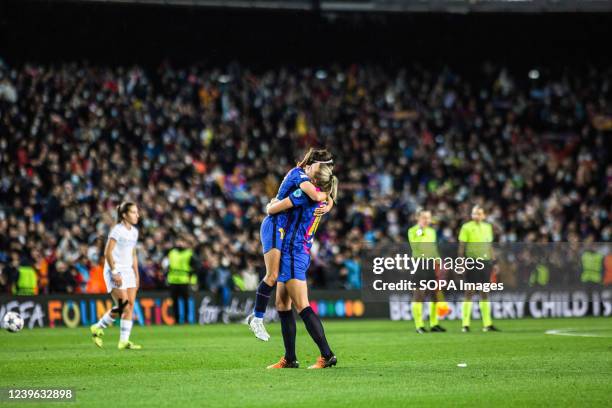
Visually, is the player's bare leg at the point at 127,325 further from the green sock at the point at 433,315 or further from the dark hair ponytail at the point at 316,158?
the green sock at the point at 433,315

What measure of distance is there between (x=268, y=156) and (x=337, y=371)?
2412cm

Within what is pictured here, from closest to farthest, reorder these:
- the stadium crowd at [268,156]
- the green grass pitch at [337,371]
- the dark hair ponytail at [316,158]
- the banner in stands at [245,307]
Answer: the green grass pitch at [337,371]
the dark hair ponytail at [316,158]
the banner in stands at [245,307]
the stadium crowd at [268,156]

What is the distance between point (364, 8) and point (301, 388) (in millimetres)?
29362

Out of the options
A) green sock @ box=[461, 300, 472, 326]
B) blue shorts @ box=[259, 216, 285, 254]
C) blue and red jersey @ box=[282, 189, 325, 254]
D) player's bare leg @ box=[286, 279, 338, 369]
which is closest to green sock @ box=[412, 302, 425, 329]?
green sock @ box=[461, 300, 472, 326]

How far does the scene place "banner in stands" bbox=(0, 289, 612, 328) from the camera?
2697 centimetres

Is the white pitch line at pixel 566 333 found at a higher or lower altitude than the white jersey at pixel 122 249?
lower

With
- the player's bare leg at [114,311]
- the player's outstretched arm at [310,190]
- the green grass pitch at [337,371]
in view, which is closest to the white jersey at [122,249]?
the player's bare leg at [114,311]

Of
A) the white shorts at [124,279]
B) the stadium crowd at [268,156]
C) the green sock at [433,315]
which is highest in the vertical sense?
the stadium crowd at [268,156]

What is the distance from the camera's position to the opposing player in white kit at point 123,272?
57.2ft

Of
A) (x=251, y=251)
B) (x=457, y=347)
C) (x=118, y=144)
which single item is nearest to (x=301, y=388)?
(x=457, y=347)

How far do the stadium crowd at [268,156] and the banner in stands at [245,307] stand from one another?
90 cm

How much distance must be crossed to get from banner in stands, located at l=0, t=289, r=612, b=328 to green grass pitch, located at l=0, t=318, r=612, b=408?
5989 mm

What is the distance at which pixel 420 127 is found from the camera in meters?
39.4

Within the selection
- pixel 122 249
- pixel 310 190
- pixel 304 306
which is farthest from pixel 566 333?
pixel 310 190
